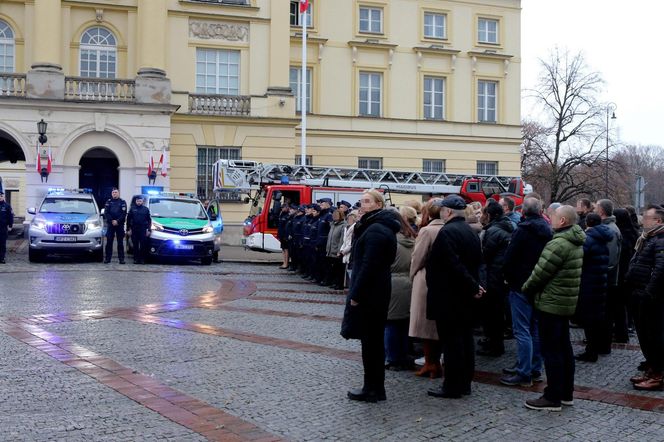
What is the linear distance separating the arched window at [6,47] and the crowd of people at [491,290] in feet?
84.7

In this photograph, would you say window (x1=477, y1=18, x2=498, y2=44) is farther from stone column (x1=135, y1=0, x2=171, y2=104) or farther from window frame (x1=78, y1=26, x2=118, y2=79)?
window frame (x1=78, y1=26, x2=118, y2=79)

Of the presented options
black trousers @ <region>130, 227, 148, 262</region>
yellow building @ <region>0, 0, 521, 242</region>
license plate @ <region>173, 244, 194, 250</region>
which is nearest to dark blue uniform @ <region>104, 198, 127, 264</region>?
black trousers @ <region>130, 227, 148, 262</region>

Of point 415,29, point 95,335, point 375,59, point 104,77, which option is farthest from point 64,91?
point 95,335

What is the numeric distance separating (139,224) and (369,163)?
1758cm

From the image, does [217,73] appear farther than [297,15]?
No

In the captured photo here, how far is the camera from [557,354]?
6.92 m

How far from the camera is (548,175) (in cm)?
4909

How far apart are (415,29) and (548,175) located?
17.4m

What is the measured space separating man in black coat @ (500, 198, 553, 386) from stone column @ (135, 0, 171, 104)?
23.9 meters

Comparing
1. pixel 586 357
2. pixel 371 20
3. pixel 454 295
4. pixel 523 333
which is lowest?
pixel 586 357

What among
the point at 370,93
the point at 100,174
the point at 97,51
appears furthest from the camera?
the point at 370,93

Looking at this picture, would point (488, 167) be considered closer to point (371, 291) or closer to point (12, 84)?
point (12, 84)

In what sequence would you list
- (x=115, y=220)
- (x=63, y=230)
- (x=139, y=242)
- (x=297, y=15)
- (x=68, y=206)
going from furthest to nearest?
(x=297, y=15), (x=68, y=206), (x=115, y=220), (x=139, y=242), (x=63, y=230)

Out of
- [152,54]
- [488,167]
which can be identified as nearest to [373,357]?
[152,54]
